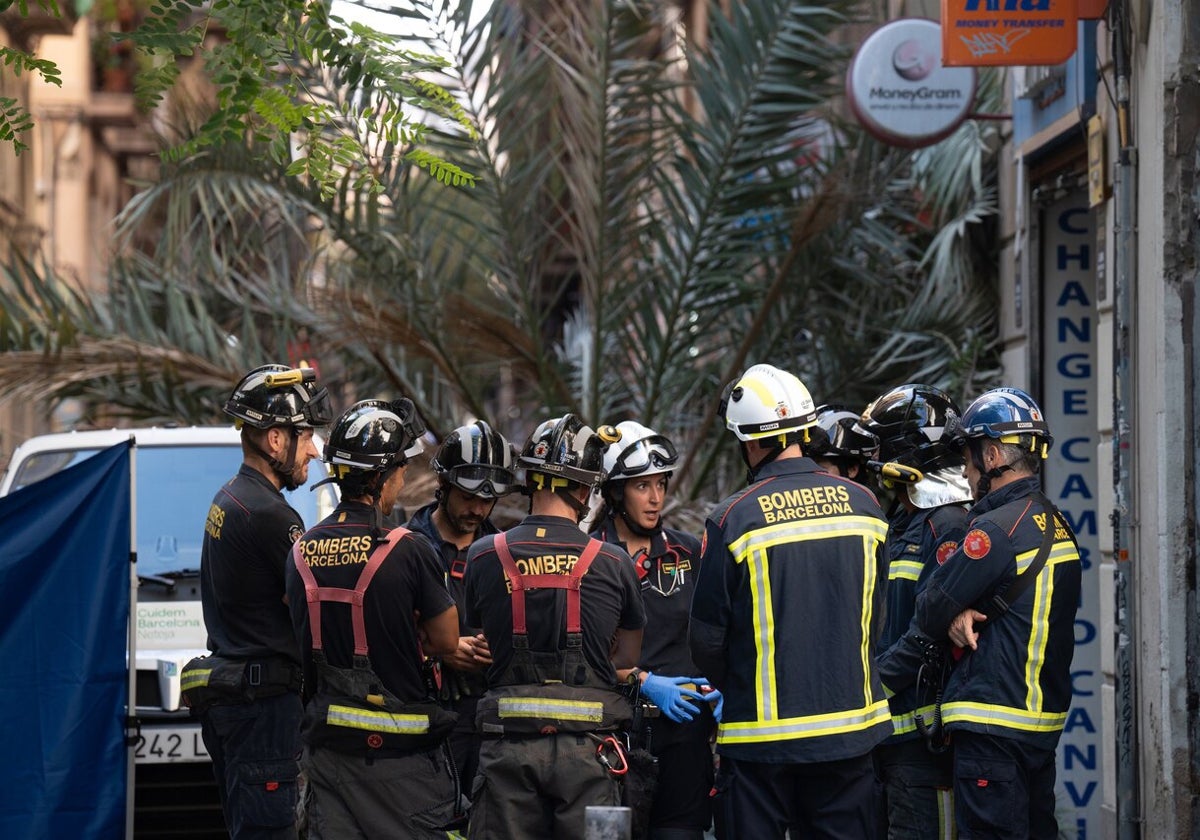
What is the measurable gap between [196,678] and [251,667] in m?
0.23

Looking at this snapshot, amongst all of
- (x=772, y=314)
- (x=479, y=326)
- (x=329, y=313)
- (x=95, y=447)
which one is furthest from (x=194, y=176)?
(x=772, y=314)

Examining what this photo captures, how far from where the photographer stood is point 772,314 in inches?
458

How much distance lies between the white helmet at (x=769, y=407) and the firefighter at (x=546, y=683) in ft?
Answer: 2.06

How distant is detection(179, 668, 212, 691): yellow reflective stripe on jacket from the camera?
6.18 meters

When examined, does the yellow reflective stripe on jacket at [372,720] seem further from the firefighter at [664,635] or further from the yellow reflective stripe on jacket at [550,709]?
the firefighter at [664,635]

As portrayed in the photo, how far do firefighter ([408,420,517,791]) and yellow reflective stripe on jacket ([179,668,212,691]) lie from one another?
89 centimetres

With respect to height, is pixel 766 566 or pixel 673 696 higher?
pixel 766 566

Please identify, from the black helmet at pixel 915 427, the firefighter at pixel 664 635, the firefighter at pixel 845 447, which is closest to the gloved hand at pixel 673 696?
the firefighter at pixel 664 635

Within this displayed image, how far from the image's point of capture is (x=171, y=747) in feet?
24.7

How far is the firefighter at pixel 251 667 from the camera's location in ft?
20.0

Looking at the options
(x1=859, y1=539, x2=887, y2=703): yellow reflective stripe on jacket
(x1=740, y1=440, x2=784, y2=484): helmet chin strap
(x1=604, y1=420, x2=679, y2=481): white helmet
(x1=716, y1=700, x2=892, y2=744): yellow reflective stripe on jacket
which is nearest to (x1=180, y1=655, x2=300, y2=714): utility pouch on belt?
(x1=604, y1=420, x2=679, y2=481): white helmet

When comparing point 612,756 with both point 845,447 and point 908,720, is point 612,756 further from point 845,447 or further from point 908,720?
point 845,447

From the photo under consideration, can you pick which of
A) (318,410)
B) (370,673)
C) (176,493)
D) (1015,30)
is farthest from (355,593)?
(1015,30)

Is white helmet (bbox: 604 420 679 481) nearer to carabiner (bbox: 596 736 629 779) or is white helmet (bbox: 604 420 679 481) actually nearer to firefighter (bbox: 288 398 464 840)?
firefighter (bbox: 288 398 464 840)
